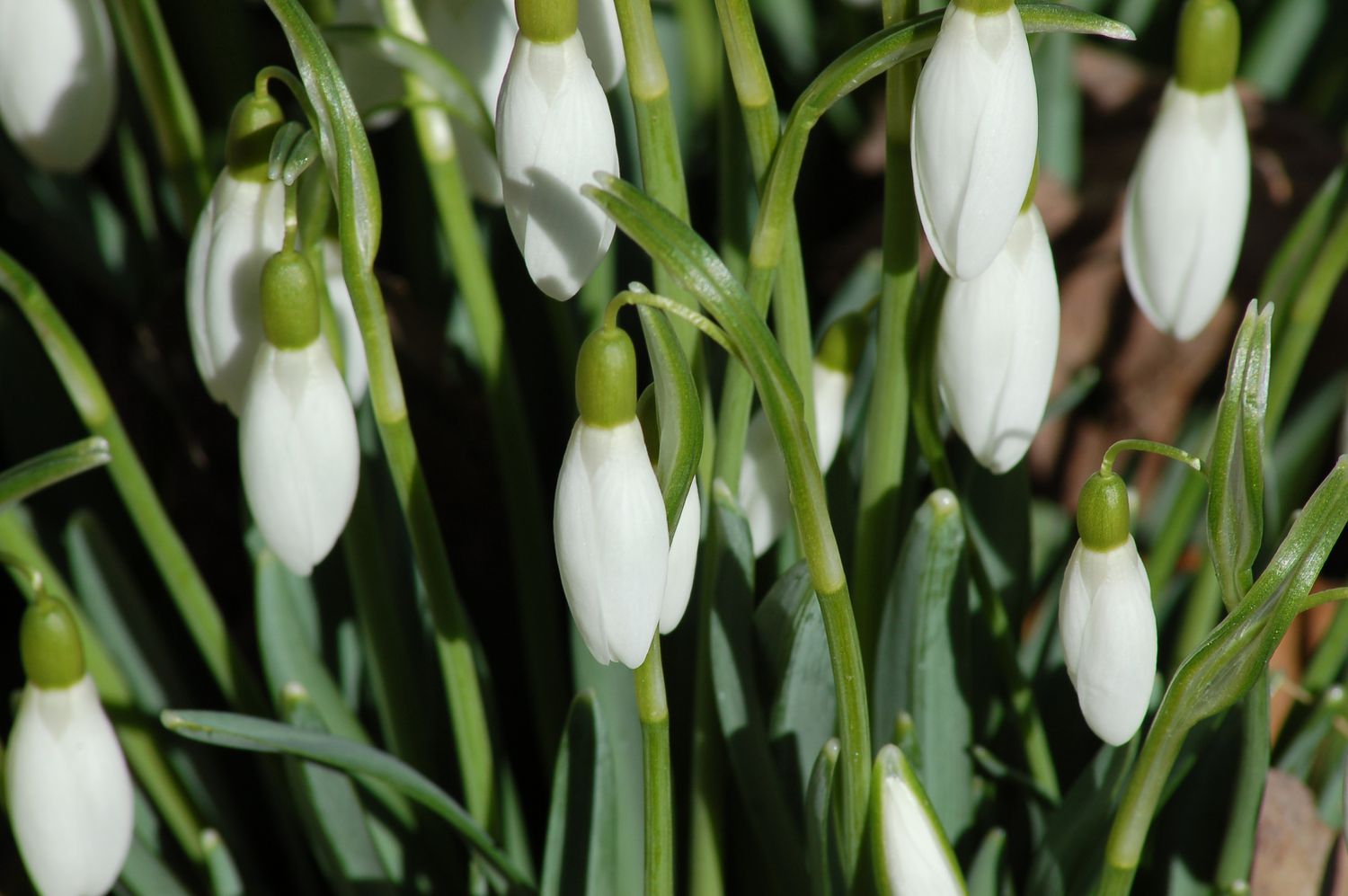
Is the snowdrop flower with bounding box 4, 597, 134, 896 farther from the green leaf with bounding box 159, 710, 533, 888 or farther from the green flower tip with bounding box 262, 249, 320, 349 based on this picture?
the green flower tip with bounding box 262, 249, 320, 349

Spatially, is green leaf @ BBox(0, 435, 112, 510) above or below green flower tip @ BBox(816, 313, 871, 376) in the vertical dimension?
above

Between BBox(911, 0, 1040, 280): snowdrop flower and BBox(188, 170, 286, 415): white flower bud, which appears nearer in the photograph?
BBox(911, 0, 1040, 280): snowdrop flower

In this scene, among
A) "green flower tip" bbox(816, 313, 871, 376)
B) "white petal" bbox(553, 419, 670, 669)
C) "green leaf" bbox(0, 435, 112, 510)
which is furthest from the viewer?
"green flower tip" bbox(816, 313, 871, 376)

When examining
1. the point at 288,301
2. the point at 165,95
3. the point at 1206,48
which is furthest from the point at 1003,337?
the point at 165,95

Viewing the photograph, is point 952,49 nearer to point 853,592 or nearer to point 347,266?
point 347,266

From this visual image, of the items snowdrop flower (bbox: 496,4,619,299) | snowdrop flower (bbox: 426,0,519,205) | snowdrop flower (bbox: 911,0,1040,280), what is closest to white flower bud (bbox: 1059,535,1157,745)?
snowdrop flower (bbox: 911,0,1040,280)

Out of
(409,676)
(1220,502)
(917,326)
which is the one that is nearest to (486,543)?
(409,676)

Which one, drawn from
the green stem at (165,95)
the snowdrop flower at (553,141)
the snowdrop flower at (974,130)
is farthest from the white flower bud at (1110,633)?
the green stem at (165,95)
